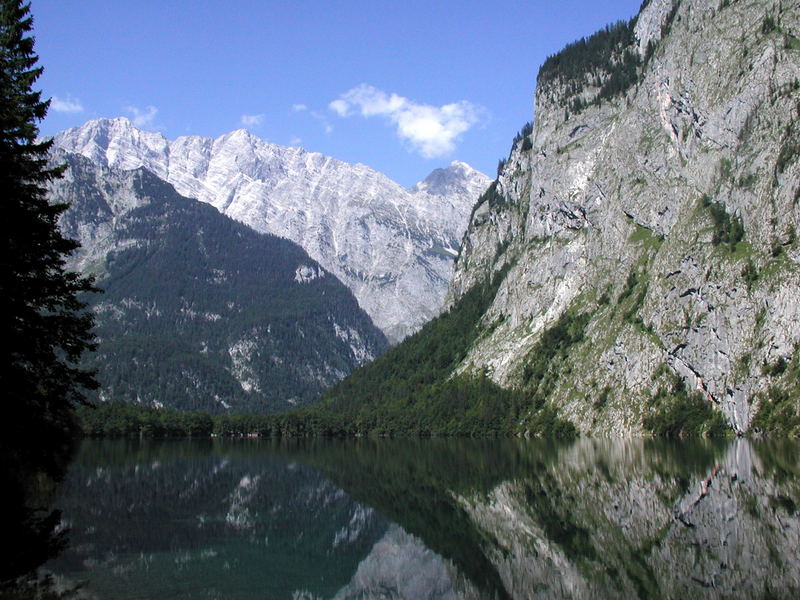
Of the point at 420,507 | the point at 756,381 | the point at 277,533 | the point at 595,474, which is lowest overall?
the point at 756,381

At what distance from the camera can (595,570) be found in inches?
1287

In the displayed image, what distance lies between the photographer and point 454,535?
44938 mm

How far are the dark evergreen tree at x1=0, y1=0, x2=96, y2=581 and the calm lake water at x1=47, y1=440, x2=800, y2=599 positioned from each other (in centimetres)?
616

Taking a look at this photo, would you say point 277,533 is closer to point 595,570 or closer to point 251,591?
point 251,591

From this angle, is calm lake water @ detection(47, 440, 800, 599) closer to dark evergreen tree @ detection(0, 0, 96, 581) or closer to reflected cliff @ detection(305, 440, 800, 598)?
reflected cliff @ detection(305, 440, 800, 598)

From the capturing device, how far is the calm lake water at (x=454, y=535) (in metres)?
32.0

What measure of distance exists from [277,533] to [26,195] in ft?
Result: 86.8

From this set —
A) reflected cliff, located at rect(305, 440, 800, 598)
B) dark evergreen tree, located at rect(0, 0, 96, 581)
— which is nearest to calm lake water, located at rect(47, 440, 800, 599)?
reflected cliff, located at rect(305, 440, 800, 598)

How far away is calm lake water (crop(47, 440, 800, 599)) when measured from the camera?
3203 centimetres

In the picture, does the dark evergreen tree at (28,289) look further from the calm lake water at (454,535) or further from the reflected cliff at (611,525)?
the reflected cliff at (611,525)

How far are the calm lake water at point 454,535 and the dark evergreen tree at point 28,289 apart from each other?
6.16 meters

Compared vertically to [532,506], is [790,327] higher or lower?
lower

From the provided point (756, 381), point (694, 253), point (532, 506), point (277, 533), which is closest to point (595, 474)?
point (532, 506)

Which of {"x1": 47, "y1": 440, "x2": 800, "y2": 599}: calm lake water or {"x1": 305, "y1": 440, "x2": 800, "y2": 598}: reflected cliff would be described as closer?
{"x1": 305, "y1": 440, "x2": 800, "y2": 598}: reflected cliff
